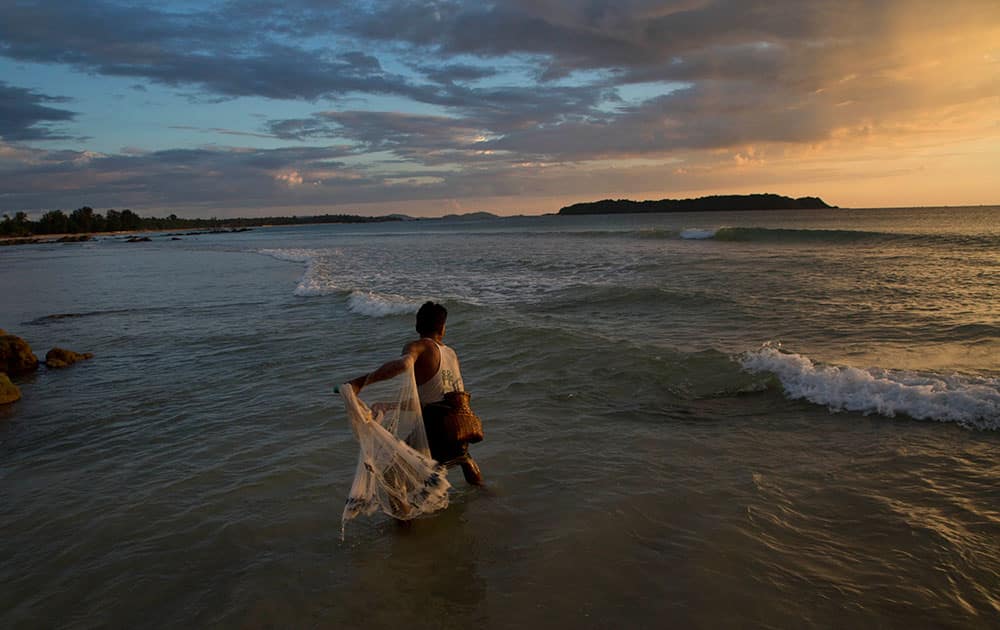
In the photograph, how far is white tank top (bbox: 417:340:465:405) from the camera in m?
4.66

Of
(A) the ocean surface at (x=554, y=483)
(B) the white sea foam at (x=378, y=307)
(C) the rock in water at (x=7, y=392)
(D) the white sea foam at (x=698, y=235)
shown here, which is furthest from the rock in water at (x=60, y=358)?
(D) the white sea foam at (x=698, y=235)

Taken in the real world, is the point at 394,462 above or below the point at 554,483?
above

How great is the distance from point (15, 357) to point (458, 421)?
10225mm

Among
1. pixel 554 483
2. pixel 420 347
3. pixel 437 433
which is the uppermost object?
pixel 420 347

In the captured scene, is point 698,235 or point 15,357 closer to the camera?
point 15,357

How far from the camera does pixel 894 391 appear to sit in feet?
23.7

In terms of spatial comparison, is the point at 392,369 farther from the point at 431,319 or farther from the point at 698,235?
the point at 698,235

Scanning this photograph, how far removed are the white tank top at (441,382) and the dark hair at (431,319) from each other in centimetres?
11

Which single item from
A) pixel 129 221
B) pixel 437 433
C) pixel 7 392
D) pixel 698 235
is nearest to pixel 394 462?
pixel 437 433

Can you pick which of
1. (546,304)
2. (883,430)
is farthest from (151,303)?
(883,430)

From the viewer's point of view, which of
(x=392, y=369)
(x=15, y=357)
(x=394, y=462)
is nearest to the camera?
(x=392, y=369)

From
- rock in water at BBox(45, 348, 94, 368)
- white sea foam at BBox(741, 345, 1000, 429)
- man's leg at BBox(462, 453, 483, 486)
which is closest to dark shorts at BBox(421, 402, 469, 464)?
man's leg at BBox(462, 453, 483, 486)

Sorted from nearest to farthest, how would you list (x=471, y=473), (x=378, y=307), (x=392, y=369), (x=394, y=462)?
(x=392, y=369), (x=394, y=462), (x=471, y=473), (x=378, y=307)

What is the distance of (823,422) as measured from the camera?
6.88 m
